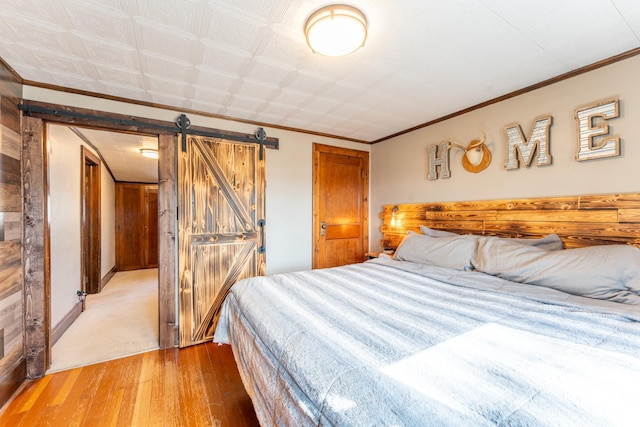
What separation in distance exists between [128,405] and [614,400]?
2490 millimetres

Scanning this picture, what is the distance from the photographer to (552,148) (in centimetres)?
221

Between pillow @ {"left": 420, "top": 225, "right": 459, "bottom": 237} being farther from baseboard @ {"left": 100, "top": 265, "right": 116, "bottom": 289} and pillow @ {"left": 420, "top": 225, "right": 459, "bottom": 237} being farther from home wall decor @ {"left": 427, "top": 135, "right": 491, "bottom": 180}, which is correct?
baseboard @ {"left": 100, "top": 265, "right": 116, "bottom": 289}

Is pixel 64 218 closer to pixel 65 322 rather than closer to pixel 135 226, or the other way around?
pixel 65 322

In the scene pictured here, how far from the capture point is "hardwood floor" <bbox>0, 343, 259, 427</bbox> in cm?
171

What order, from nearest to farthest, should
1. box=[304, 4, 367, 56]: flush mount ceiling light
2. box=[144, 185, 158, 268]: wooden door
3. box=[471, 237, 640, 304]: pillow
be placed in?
box=[304, 4, 367, 56]: flush mount ceiling light → box=[471, 237, 640, 304]: pillow → box=[144, 185, 158, 268]: wooden door

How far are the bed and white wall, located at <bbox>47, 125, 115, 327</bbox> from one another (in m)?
2.12

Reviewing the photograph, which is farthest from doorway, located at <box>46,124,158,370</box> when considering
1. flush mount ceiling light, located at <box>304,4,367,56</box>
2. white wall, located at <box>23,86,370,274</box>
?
flush mount ceiling light, located at <box>304,4,367,56</box>

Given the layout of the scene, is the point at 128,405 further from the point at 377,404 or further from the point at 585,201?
the point at 585,201

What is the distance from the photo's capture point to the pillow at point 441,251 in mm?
2316

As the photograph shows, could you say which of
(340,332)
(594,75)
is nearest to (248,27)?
(340,332)

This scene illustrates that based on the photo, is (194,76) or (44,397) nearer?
(44,397)

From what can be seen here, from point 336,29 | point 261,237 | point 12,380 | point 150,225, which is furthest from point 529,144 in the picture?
point 150,225

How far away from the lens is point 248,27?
1.57 metres

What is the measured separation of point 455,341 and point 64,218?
12.7 ft
